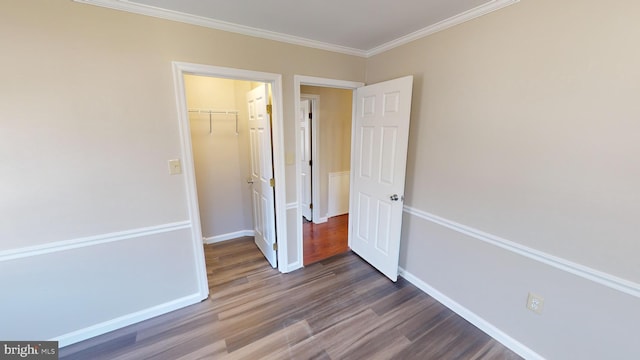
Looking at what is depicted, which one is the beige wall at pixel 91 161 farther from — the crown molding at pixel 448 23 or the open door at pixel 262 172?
the crown molding at pixel 448 23

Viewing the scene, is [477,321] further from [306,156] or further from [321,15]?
[306,156]

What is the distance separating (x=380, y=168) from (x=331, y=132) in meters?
1.63

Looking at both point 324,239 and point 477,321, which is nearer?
point 477,321

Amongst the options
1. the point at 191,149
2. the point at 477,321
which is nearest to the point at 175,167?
the point at 191,149

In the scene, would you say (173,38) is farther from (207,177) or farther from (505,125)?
(505,125)

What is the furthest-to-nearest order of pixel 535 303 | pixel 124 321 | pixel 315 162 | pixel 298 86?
pixel 315 162, pixel 298 86, pixel 124 321, pixel 535 303

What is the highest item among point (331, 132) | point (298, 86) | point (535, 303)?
point (298, 86)

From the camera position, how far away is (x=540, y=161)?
4.78 ft

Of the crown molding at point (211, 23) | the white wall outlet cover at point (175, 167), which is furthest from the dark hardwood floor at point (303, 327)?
the crown molding at point (211, 23)

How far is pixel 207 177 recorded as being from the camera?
10.0 feet

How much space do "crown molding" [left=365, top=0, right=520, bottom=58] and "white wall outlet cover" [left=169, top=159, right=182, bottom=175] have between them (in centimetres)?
217

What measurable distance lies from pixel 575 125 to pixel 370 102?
1.53 m

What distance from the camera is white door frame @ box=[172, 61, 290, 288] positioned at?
182 centimetres

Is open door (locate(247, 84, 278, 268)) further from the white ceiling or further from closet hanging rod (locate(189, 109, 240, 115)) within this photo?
the white ceiling
